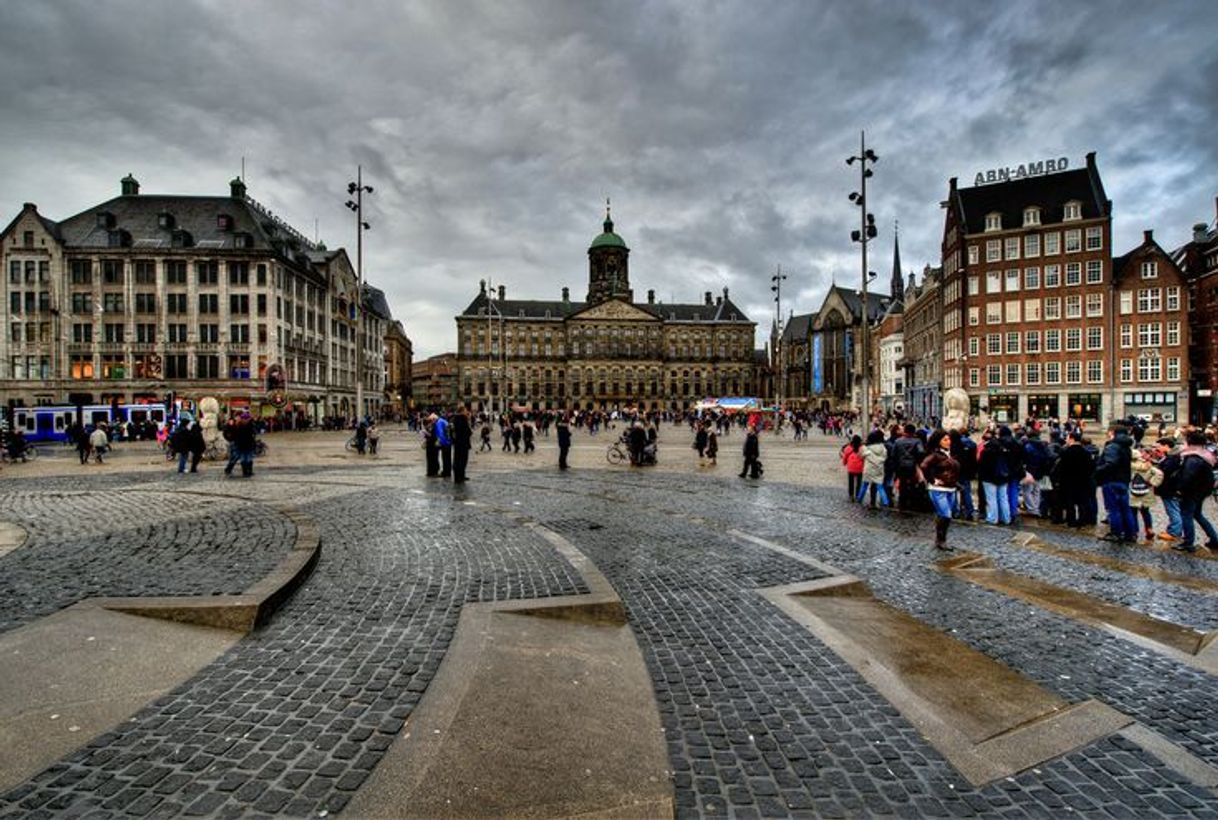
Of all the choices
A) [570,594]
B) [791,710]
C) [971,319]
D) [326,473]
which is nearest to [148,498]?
[326,473]

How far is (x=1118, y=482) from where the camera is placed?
34.7 feet

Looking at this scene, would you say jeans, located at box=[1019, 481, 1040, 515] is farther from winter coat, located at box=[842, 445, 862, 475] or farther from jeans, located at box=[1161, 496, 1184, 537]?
winter coat, located at box=[842, 445, 862, 475]

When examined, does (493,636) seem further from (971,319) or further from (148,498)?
(971,319)

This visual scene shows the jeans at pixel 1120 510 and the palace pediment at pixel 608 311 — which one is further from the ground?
the palace pediment at pixel 608 311

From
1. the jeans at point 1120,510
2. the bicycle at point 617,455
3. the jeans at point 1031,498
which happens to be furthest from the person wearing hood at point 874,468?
the bicycle at point 617,455

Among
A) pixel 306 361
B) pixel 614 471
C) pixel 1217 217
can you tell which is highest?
pixel 1217 217

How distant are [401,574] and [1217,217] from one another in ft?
257

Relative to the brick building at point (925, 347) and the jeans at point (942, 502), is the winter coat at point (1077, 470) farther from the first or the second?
the brick building at point (925, 347)

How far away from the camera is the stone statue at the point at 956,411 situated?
42.3 ft

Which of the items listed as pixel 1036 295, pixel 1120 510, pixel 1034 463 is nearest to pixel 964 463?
pixel 1034 463

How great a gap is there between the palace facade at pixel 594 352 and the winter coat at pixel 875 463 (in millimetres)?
121720

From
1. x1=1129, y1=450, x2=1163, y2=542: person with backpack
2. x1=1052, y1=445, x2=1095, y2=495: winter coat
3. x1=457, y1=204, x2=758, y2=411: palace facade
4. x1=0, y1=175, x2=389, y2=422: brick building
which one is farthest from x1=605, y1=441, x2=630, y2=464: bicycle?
x1=457, y1=204, x2=758, y2=411: palace facade

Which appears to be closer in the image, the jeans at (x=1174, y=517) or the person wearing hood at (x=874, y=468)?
the jeans at (x=1174, y=517)

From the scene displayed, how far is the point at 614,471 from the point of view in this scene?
20.9 metres
